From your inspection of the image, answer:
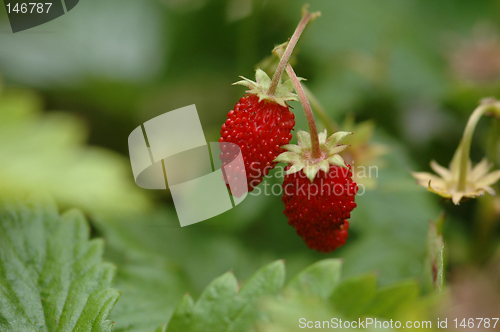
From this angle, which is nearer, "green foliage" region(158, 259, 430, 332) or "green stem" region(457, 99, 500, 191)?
"green foliage" region(158, 259, 430, 332)

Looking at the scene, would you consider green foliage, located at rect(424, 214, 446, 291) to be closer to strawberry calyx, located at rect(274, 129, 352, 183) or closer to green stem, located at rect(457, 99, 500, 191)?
green stem, located at rect(457, 99, 500, 191)

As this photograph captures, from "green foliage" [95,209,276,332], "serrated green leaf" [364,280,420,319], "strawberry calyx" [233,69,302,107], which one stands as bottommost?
"green foliage" [95,209,276,332]

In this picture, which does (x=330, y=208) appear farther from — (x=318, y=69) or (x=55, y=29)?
(x=55, y=29)

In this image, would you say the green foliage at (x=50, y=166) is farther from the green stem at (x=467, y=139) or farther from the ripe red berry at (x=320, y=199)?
the green stem at (x=467, y=139)

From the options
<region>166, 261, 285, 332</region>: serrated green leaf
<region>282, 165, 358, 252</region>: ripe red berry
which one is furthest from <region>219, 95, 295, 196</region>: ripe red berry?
<region>166, 261, 285, 332</region>: serrated green leaf

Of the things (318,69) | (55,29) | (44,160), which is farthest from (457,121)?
(55,29)

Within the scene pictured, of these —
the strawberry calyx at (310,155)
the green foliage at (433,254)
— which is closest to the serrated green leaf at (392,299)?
the green foliage at (433,254)

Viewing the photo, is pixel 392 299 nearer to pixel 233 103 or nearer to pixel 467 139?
pixel 467 139

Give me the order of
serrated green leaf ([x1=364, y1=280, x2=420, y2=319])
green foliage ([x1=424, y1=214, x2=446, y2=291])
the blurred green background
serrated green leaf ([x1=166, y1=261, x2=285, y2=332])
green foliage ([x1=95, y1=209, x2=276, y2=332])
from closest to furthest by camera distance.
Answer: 1. serrated green leaf ([x1=364, y1=280, x2=420, y2=319])
2. serrated green leaf ([x1=166, y1=261, x2=285, y2=332])
3. green foliage ([x1=424, y1=214, x2=446, y2=291])
4. green foliage ([x1=95, y1=209, x2=276, y2=332])
5. the blurred green background
